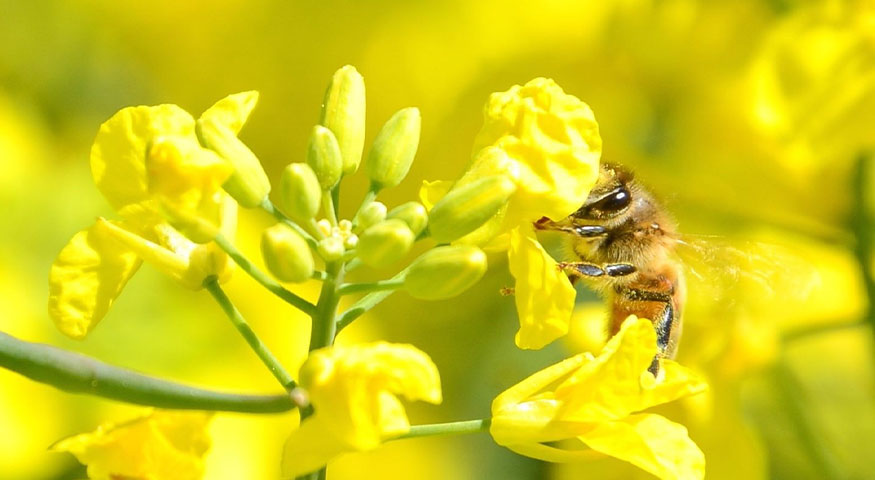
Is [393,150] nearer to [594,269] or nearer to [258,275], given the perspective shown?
[258,275]

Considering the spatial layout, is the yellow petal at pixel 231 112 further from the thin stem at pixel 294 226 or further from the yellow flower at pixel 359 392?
the yellow flower at pixel 359 392

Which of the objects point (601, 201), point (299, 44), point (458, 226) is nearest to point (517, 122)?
point (458, 226)

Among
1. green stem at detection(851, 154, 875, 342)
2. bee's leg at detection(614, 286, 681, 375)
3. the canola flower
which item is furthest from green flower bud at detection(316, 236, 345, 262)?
green stem at detection(851, 154, 875, 342)

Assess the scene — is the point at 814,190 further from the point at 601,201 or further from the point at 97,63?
the point at 97,63

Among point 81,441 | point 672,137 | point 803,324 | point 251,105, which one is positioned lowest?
point 803,324

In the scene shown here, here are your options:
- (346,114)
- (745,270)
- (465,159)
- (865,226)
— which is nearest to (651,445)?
(346,114)

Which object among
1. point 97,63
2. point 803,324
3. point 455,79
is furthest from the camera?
point 455,79

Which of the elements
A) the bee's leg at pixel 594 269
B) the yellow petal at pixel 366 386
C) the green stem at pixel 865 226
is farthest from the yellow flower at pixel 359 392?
the green stem at pixel 865 226
